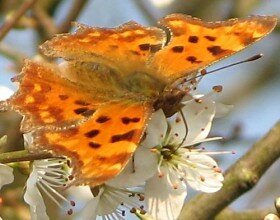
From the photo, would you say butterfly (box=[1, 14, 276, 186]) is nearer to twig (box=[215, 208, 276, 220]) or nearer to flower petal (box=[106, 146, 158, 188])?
flower petal (box=[106, 146, 158, 188])

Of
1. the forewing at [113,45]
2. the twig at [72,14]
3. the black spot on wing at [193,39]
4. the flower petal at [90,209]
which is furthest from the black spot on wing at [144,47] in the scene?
the twig at [72,14]

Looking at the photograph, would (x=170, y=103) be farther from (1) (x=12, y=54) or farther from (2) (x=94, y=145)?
(1) (x=12, y=54)

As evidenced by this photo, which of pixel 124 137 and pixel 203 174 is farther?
pixel 203 174

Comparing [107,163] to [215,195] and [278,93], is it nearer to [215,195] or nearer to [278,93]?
[215,195]

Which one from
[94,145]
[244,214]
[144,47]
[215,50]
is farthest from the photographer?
[244,214]

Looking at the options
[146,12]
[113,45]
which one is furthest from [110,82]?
[146,12]
